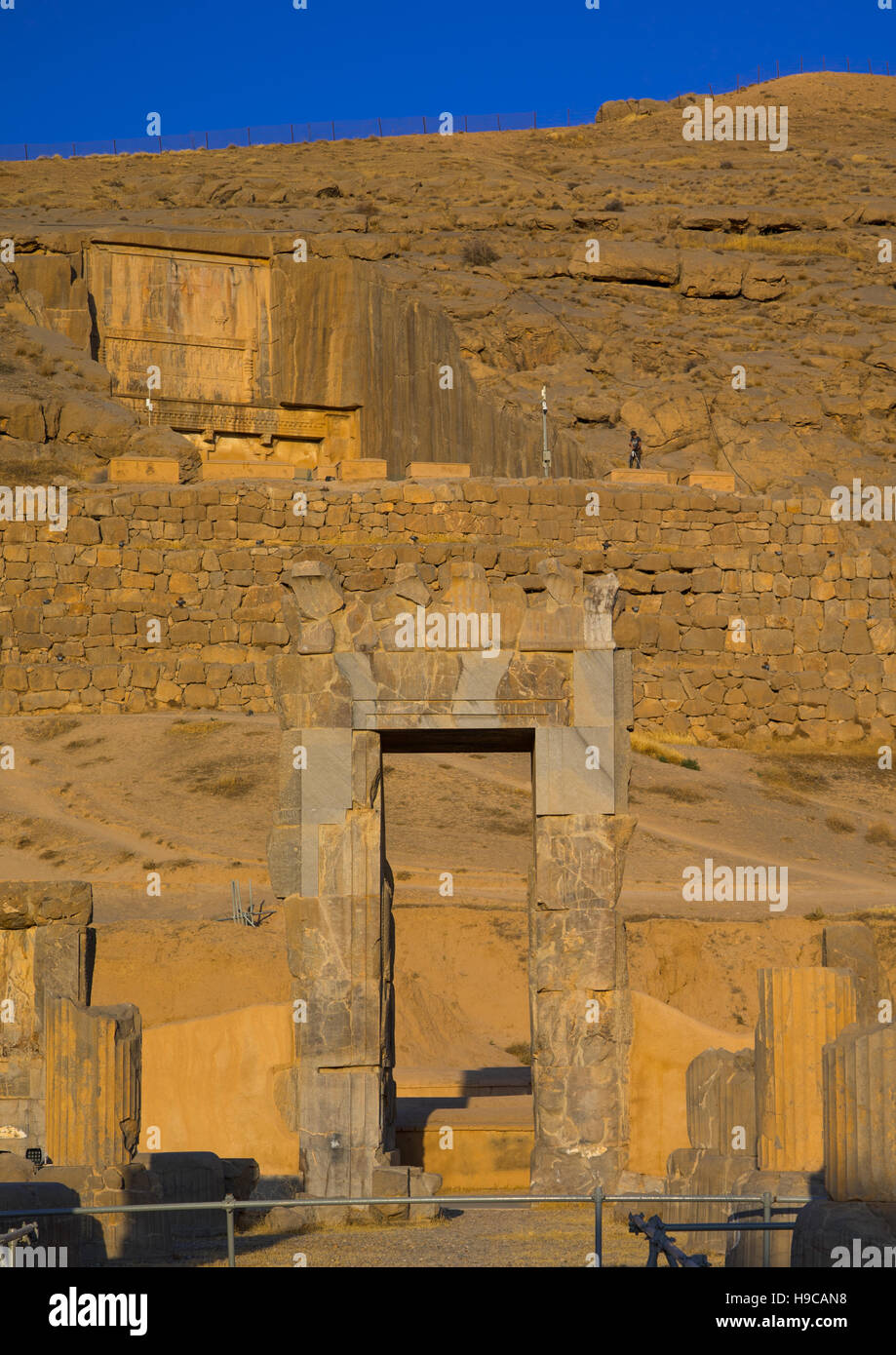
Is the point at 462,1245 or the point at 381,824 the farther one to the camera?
the point at 381,824

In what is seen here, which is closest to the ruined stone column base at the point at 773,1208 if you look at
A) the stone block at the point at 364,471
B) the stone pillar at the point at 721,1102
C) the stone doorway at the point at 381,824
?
the stone pillar at the point at 721,1102

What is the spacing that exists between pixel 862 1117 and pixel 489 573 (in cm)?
2270

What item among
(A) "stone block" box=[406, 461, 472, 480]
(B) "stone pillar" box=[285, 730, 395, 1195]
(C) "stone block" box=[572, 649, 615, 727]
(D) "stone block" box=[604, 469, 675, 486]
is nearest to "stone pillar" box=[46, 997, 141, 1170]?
(B) "stone pillar" box=[285, 730, 395, 1195]

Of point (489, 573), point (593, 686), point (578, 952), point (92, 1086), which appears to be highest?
point (489, 573)

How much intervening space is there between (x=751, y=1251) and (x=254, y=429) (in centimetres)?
3404

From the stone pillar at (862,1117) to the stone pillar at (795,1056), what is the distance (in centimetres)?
213

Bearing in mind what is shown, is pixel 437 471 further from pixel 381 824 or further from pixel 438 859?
pixel 381 824

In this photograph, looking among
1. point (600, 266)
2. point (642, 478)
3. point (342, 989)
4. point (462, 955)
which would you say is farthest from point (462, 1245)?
point (600, 266)

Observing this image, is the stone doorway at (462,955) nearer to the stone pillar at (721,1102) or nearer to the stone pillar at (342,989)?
the stone pillar at (342,989)

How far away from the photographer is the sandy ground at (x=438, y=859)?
20.2 metres

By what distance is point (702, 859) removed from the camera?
79.3 ft

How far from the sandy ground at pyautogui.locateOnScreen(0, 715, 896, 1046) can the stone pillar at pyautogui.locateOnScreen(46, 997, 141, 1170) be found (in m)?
7.23

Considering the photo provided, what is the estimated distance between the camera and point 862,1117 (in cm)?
840

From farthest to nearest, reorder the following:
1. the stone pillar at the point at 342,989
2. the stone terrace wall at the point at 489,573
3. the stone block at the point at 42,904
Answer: the stone terrace wall at the point at 489,573 < the stone block at the point at 42,904 < the stone pillar at the point at 342,989
